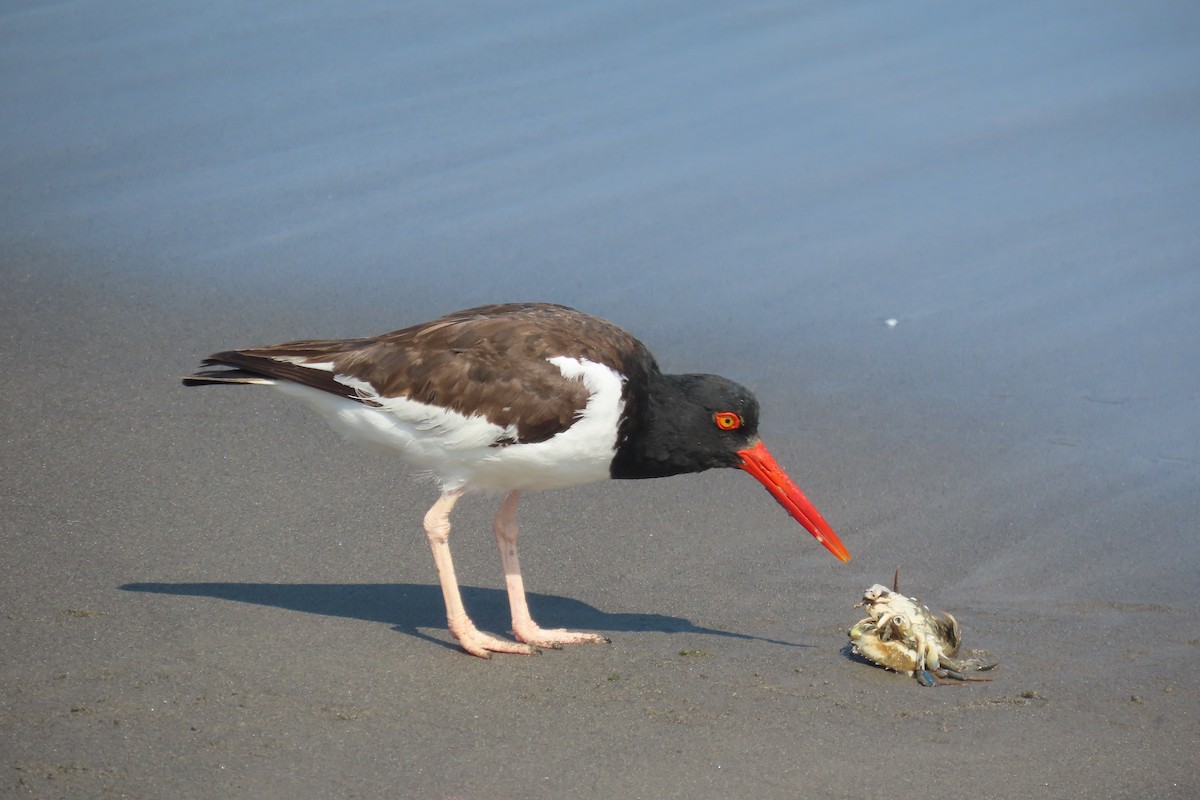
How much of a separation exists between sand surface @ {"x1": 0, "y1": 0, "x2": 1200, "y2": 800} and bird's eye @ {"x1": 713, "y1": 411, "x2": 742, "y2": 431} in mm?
892

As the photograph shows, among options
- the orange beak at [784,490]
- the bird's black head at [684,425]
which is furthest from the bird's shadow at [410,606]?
the bird's black head at [684,425]

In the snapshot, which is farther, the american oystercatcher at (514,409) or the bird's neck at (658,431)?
the bird's neck at (658,431)

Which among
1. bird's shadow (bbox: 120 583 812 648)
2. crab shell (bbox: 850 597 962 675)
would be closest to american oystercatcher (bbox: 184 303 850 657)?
bird's shadow (bbox: 120 583 812 648)

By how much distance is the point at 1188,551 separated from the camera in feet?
22.4

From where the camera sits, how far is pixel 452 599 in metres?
5.84

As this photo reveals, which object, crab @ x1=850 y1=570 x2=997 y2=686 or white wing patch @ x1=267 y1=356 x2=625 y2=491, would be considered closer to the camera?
crab @ x1=850 y1=570 x2=997 y2=686

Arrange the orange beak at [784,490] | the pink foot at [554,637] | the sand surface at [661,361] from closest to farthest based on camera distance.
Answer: the sand surface at [661,361] → the pink foot at [554,637] → the orange beak at [784,490]

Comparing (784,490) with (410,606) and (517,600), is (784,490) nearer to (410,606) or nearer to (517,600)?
(517,600)

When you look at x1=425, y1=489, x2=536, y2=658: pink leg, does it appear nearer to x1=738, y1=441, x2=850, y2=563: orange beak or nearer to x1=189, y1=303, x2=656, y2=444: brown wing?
x1=189, y1=303, x2=656, y2=444: brown wing

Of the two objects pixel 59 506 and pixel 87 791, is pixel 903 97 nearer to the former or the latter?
pixel 59 506

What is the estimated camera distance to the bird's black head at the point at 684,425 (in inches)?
235

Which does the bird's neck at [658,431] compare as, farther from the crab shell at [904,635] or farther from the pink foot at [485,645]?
the crab shell at [904,635]

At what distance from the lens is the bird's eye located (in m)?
5.98

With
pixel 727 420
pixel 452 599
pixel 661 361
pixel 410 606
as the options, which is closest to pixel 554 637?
pixel 452 599
